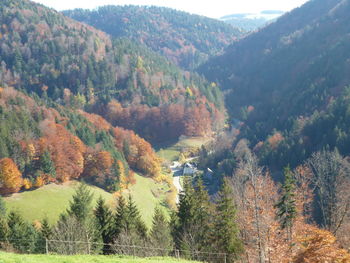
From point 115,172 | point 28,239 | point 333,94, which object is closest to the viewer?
point 28,239

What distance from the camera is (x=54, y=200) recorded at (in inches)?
3184

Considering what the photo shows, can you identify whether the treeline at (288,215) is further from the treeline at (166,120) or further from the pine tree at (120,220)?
the treeline at (166,120)

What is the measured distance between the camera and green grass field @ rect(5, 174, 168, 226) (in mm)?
73125

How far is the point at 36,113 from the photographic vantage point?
11700 cm

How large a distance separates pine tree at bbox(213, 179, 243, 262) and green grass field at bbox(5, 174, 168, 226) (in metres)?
35.3

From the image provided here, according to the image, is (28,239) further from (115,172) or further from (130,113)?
(130,113)

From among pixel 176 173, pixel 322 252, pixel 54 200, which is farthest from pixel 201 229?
pixel 176 173

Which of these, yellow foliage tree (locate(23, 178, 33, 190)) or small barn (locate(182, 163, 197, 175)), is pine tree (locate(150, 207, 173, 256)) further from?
small barn (locate(182, 163, 197, 175))

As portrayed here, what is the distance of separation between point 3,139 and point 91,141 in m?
30.4

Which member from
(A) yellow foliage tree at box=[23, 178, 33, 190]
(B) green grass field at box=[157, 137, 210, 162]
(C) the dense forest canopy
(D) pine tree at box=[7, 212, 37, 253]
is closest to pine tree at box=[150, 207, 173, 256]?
(C) the dense forest canopy

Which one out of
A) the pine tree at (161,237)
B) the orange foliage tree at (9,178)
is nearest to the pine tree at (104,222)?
the pine tree at (161,237)

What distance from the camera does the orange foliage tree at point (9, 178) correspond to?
77625 millimetres

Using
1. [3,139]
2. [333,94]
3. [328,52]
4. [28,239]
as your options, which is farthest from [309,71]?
[28,239]

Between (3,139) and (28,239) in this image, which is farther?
(3,139)
